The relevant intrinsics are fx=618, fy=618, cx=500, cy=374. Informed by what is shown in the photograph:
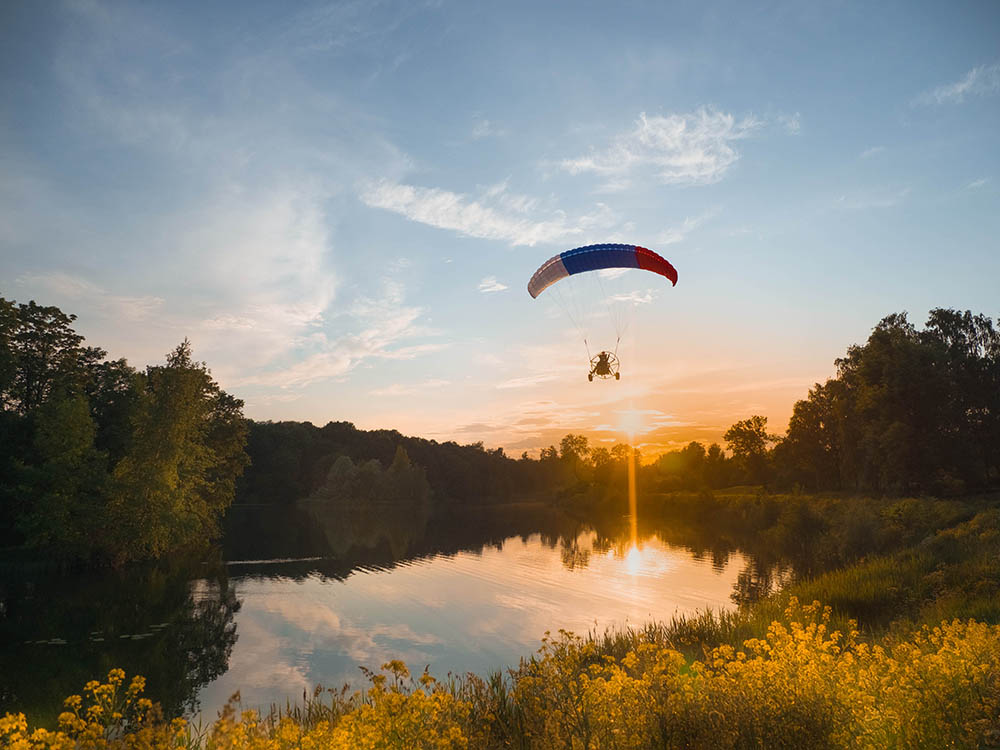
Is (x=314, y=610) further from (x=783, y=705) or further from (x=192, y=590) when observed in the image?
(x=783, y=705)

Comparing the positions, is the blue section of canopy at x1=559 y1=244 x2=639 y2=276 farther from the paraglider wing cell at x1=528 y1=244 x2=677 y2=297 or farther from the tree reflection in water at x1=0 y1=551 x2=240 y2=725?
the tree reflection in water at x1=0 y1=551 x2=240 y2=725

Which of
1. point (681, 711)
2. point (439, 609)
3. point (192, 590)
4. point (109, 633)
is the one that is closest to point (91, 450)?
point (192, 590)

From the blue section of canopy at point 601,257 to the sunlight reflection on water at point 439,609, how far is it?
13742 millimetres

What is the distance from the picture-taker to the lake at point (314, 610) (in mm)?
18062

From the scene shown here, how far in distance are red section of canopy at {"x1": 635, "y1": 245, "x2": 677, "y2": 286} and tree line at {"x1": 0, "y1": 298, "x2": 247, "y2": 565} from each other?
93.6ft

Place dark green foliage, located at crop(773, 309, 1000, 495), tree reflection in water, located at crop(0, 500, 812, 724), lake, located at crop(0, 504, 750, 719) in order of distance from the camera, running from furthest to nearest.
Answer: dark green foliage, located at crop(773, 309, 1000, 495), lake, located at crop(0, 504, 750, 719), tree reflection in water, located at crop(0, 500, 812, 724)

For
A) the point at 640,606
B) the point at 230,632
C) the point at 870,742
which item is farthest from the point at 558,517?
the point at 870,742

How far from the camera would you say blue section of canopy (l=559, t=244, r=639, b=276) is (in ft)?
79.2

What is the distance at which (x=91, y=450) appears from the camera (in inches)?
1372

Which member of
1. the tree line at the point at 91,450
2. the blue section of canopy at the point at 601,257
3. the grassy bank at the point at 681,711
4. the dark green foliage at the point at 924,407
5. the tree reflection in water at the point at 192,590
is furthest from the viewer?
the dark green foliage at the point at 924,407

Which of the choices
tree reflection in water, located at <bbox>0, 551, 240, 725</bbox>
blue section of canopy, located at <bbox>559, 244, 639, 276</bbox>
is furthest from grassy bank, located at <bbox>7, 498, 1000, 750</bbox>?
blue section of canopy, located at <bbox>559, 244, 639, 276</bbox>

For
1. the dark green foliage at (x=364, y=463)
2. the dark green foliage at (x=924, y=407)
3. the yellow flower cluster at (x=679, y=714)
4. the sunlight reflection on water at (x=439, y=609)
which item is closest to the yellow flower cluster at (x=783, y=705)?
the yellow flower cluster at (x=679, y=714)

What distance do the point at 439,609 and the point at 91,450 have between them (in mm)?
22488

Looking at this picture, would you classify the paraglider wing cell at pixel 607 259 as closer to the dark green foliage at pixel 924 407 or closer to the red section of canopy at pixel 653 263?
the red section of canopy at pixel 653 263
